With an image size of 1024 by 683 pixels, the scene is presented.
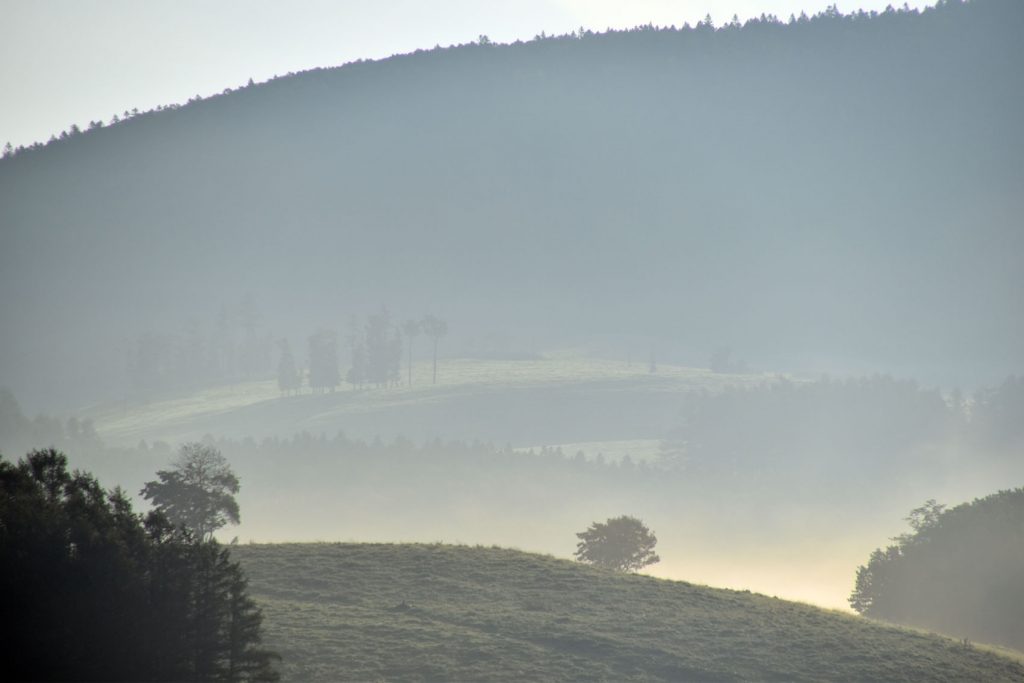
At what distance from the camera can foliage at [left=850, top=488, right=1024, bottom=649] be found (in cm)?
5328

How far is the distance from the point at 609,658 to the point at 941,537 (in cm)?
3691

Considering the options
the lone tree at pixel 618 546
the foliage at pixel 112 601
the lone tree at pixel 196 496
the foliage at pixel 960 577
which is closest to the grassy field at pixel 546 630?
the lone tree at pixel 196 496

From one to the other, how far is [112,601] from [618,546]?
114 ft

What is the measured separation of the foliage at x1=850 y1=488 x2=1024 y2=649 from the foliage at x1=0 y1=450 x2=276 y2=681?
42515 mm

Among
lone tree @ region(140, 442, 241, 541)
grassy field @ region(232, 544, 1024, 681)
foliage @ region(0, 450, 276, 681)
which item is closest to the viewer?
foliage @ region(0, 450, 276, 681)

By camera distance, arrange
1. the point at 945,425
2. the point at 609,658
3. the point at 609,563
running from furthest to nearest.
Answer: the point at 945,425 → the point at 609,563 → the point at 609,658

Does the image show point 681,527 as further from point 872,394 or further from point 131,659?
point 131,659

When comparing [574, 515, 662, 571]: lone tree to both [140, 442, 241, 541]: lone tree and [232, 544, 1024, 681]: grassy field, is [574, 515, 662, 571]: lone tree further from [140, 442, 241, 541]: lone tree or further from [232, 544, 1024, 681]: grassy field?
[140, 442, 241, 541]: lone tree

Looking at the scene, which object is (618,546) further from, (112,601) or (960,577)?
(112,601)

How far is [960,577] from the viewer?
56469 mm

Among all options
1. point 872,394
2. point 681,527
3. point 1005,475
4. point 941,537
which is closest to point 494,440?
point 681,527

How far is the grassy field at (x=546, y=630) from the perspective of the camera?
30250 millimetres

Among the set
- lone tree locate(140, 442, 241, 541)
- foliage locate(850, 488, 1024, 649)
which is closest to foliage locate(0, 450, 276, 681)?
lone tree locate(140, 442, 241, 541)

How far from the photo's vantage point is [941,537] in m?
60.2
